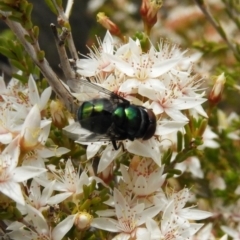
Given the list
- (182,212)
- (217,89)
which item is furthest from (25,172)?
(217,89)

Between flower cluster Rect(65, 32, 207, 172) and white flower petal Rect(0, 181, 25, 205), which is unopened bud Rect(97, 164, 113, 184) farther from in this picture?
white flower petal Rect(0, 181, 25, 205)

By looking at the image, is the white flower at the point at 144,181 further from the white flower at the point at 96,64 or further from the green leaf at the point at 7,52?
the green leaf at the point at 7,52

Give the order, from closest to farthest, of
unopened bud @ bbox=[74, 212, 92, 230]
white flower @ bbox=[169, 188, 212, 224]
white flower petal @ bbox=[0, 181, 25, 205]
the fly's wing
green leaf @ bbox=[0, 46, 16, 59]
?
white flower petal @ bbox=[0, 181, 25, 205] → unopened bud @ bbox=[74, 212, 92, 230] → the fly's wing → white flower @ bbox=[169, 188, 212, 224] → green leaf @ bbox=[0, 46, 16, 59]

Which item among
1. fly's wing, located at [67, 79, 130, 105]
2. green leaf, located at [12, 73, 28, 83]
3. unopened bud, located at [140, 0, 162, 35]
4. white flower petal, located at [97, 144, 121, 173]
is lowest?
white flower petal, located at [97, 144, 121, 173]

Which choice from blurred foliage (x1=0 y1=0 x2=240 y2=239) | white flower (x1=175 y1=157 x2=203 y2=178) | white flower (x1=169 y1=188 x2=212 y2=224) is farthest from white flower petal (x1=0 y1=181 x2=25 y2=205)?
white flower (x1=175 y1=157 x2=203 y2=178)

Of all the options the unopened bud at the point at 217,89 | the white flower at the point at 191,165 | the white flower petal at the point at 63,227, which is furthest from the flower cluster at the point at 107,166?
the white flower at the point at 191,165

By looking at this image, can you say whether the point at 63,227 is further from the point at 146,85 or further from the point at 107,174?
the point at 146,85

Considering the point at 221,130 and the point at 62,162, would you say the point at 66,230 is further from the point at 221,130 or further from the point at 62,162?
the point at 221,130

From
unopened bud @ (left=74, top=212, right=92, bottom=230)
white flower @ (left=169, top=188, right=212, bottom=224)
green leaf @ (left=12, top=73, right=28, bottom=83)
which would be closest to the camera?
unopened bud @ (left=74, top=212, right=92, bottom=230)
